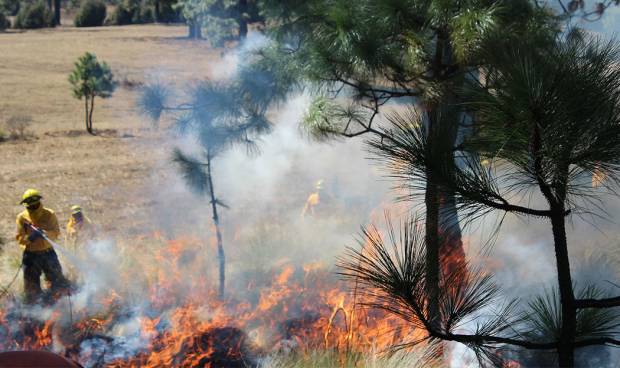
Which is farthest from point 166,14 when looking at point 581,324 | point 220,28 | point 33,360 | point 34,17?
point 33,360

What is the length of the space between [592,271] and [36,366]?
612 centimetres

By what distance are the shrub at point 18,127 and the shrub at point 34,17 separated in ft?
60.0

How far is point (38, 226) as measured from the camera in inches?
288

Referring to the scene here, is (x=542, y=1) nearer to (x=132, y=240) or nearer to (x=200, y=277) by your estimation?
(x=200, y=277)

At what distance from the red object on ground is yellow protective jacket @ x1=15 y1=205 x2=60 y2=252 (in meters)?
5.39

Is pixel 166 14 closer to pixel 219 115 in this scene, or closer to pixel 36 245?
pixel 219 115

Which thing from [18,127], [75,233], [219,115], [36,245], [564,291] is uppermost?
[219,115]

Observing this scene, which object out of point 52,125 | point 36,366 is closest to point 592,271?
point 36,366

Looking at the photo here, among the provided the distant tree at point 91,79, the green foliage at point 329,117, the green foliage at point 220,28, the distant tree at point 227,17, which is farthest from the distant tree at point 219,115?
the distant tree at point 91,79

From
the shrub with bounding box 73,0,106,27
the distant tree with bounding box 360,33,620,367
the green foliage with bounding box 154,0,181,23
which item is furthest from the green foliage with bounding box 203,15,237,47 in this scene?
the shrub with bounding box 73,0,106,27

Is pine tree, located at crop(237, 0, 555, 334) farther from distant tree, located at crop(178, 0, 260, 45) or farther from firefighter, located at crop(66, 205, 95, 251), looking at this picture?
distant tree, located at crop(178, 0, 260, 45)

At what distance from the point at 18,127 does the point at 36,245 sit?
34.0ft

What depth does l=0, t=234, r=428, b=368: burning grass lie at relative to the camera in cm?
620

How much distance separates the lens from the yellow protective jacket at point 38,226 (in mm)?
7207
